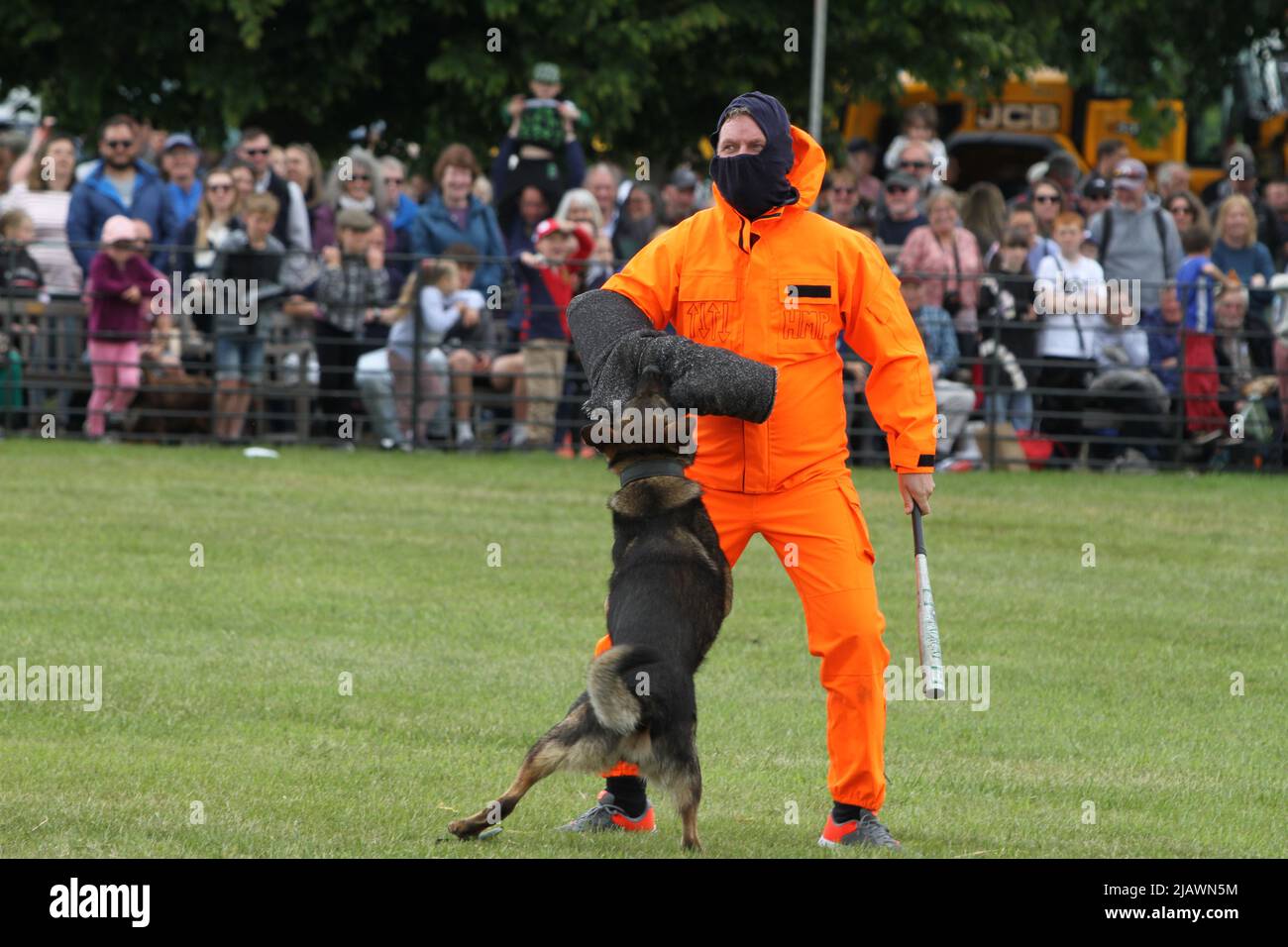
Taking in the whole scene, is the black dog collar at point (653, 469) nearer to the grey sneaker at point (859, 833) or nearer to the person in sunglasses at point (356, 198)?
the grey sneaker at point (859, 833)

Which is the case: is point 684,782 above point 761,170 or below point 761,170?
below

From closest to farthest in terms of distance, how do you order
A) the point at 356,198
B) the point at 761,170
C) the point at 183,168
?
the point at 761,170, the point at 356,198, the point at 183,168

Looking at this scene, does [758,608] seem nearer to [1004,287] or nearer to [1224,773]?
[1224,773]

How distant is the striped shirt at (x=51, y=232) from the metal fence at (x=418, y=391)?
0.24m

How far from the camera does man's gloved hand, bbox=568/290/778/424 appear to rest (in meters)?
6.43

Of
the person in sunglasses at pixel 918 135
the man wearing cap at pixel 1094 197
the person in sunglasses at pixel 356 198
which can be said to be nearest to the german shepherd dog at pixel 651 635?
A: the person in sunglasses at pixel 356 198

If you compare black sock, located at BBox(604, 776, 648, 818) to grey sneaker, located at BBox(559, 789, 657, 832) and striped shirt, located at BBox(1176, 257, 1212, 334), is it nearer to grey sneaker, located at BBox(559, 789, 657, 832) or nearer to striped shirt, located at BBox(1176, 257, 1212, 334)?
grey sneaker, located at BBox(559, 789, 657, 832)

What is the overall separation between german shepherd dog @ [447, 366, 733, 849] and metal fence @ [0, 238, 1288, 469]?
10951 mm

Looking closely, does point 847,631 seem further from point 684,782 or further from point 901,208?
point 901,208

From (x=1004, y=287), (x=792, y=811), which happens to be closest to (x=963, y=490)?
(x=1004, y=287)

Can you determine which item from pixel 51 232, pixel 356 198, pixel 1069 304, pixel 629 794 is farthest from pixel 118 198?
pixel 629 794

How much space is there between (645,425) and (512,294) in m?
11.7

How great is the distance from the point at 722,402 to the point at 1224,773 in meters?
3.02

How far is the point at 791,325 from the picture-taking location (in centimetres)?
675
